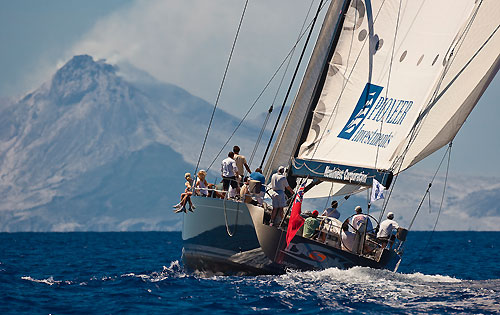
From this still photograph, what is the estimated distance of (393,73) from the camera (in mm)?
16812

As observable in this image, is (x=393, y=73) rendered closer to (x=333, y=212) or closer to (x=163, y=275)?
(x=333, y=212)

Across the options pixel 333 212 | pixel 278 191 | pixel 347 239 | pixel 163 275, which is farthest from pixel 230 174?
pixel 163 275

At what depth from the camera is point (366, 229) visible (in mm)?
15680

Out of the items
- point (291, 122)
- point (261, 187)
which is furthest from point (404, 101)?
point (261, 187)

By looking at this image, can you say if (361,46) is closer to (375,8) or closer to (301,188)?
(375,8)

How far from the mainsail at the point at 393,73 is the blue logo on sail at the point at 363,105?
0.07ft

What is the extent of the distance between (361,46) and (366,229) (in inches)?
154

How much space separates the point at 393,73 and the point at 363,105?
3.07ft

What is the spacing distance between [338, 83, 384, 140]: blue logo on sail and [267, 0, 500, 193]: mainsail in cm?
2

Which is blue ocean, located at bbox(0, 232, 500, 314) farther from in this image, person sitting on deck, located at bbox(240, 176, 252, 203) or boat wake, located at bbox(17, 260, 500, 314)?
person sitting on deck, located at bbox(240, 176, 252, 203)

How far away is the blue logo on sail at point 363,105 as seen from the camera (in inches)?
658

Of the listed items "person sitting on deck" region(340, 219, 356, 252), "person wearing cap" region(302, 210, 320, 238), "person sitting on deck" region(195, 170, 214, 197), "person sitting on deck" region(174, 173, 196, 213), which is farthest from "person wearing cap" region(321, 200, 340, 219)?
"person sitting on deck" region(174, 173, 196, 213)

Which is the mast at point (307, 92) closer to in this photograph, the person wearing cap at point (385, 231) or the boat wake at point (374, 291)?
the person wearing cap at point (385, 231)

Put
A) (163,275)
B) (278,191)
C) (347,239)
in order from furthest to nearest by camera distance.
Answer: (163,275), (347,239), (278,191)
